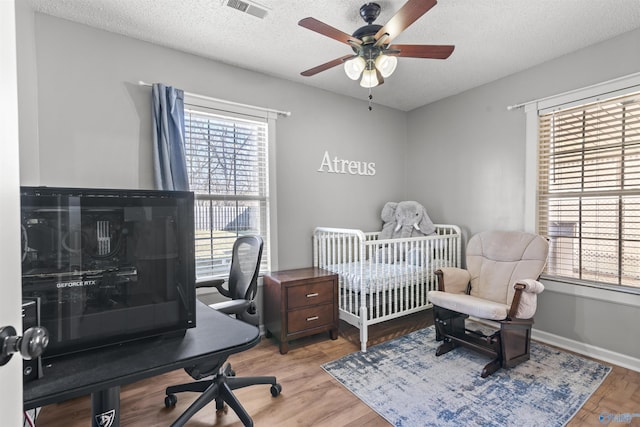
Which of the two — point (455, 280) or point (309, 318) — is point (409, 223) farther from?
point (309, 318)

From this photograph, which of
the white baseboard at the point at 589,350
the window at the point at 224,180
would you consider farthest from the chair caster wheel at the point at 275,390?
the white baseboard at the point at 589,350

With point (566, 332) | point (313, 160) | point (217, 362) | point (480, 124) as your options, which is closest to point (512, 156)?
point (480, 124)

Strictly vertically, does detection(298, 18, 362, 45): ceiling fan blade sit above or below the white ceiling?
below

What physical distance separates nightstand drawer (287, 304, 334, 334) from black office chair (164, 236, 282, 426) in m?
0.59

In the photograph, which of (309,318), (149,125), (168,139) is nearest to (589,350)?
(309,318)

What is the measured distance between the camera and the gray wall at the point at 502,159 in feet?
7.54

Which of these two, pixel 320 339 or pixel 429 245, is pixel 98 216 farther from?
pixel 429 245

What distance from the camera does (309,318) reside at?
2.57 meters

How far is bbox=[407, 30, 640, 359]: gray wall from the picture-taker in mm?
2299

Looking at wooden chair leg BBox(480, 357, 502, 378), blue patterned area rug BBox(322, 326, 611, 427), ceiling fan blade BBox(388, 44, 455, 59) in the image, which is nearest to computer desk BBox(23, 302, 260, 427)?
blue patterned area rug BBox(322, 326, 611, 427)

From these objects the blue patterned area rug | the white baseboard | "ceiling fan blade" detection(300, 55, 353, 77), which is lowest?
the blue patterned area rug

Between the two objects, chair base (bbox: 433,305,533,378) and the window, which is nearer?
chair base (bbox: 433,305,533,378)

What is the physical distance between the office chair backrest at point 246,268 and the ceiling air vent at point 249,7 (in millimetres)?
1453

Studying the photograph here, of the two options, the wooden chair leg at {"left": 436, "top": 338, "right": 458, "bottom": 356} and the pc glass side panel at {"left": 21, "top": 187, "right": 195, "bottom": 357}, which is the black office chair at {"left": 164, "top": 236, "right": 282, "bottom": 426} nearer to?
the pc glass side panel at {"left": 21, "top": 187, "right": 195, "bottom": 357}
